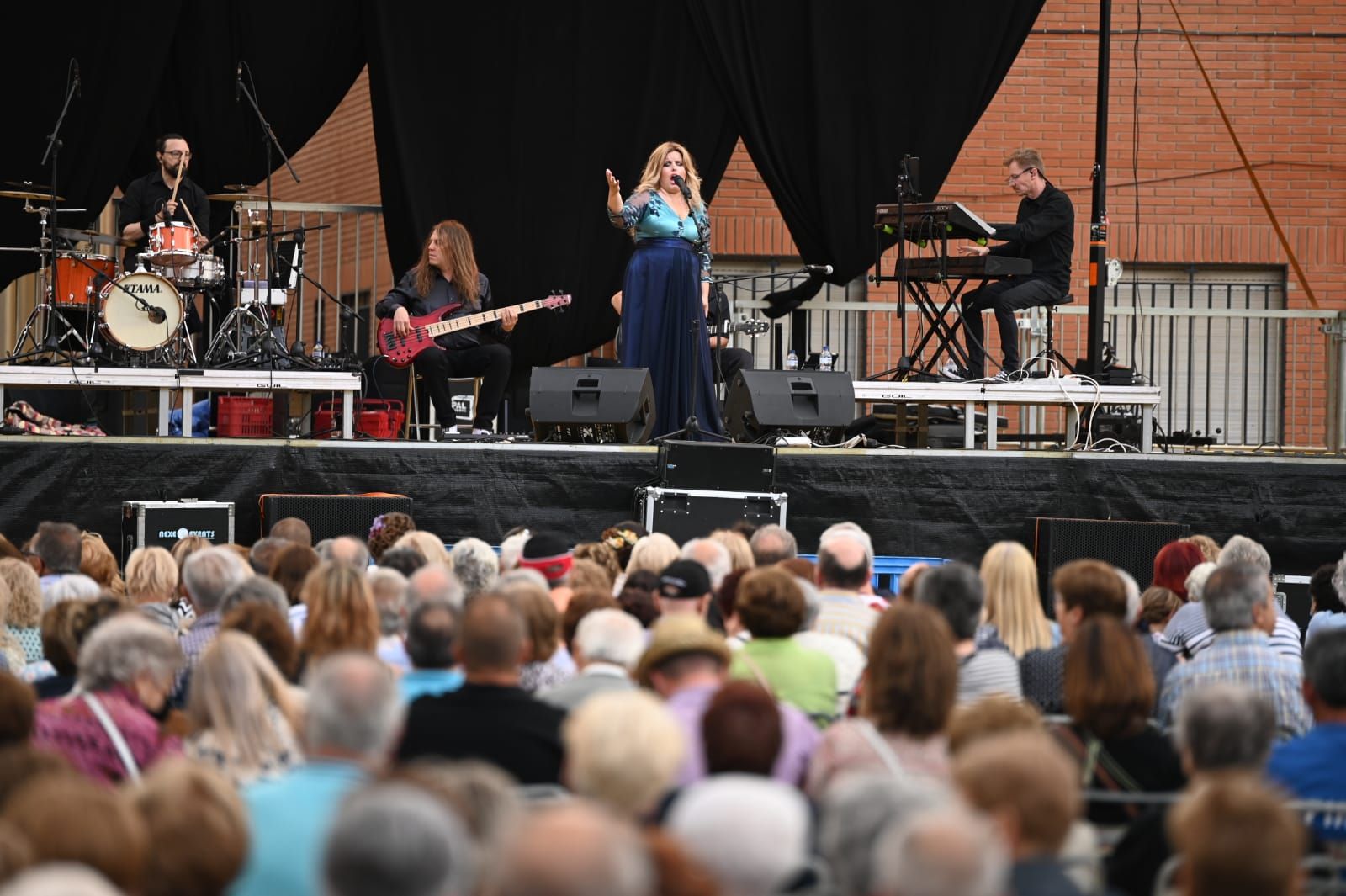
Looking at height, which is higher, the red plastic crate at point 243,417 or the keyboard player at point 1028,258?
the keyboard player at point 1028,258

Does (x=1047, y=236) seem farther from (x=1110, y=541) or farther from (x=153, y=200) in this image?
(x=153, y=200)

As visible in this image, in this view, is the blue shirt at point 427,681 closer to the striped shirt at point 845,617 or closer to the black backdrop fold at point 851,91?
the striped shirt at point 845,617

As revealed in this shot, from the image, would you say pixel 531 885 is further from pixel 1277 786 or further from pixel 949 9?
pixel 949 9

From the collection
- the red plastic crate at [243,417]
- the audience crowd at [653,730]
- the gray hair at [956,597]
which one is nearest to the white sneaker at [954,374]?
the audience crowd at [653,730]

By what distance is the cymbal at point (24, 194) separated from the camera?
11.1 meters

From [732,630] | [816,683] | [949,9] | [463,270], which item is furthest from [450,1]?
[816,683]

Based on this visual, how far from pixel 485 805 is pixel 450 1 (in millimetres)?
10082

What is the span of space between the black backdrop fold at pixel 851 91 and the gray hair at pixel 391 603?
714 cm

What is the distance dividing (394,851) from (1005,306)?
29.8 feet

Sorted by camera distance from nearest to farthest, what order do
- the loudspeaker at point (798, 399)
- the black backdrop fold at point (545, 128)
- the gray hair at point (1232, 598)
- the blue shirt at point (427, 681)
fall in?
the blue shirt at point (427, 681), the gray hair at point (1232, 598), the loudspeaker at point (798, 399), the black backdrop fold at point (545, 128)

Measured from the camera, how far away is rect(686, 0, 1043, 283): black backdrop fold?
11977mm

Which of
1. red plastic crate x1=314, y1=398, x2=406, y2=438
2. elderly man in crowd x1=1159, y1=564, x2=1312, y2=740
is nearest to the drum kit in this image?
red plastic crate x1=314, y1=398, x2=406, y2=438

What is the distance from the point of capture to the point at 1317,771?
158 inches

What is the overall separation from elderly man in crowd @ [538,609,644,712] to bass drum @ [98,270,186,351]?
6858mm
